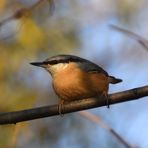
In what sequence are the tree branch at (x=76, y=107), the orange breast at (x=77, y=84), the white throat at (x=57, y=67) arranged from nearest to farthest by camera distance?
the tree branch at (x=76, y=107), the orange breast at (x=77, y=84), the white throat at (x=57, y=67)

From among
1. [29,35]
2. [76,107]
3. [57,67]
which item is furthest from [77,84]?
[29,35]

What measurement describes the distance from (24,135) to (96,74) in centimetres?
162

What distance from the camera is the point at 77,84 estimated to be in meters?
2.74

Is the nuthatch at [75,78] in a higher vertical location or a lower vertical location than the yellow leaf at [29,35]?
higher

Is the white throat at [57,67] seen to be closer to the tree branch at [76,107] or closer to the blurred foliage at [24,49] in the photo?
the tree branch at [76,107]

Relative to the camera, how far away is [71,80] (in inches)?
110

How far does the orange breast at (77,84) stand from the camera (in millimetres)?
2707

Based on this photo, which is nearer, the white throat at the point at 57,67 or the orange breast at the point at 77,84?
the orange breast at the point at 77,84

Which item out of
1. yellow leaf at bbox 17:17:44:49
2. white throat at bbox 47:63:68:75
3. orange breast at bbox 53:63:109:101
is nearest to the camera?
orange breast at bbox 53:63:109:101

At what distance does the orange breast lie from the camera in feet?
8.88

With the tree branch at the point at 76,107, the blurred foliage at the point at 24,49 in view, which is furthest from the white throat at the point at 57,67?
the blurred foliage at the point at 24,49

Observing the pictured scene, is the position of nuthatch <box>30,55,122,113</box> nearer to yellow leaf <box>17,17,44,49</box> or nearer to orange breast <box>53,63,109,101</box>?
orange breast <box>53,63,109,101</box>

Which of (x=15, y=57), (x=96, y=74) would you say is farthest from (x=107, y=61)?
(x=96, y=74)

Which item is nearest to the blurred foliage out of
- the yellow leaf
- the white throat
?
the yellow leaf
